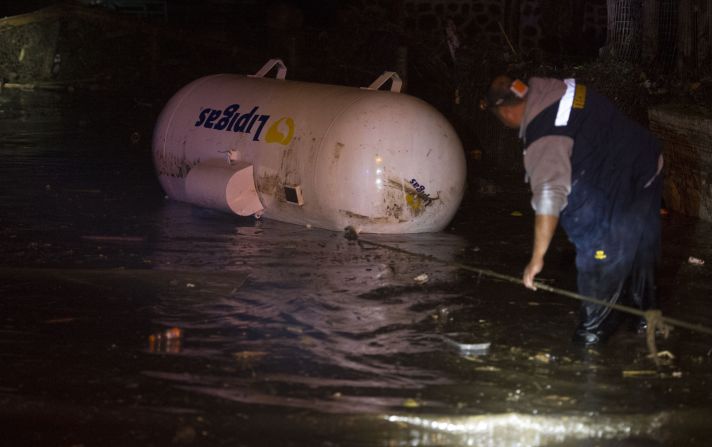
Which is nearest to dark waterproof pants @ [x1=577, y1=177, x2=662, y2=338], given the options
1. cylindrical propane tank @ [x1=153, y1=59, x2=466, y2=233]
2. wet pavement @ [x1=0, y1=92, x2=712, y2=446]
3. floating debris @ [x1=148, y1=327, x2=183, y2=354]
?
wet pavement @ [x1=0, y1=92, x2=712, y2=446]

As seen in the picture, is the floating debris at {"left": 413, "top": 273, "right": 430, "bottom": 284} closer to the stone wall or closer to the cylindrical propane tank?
the cylindrical propane tank

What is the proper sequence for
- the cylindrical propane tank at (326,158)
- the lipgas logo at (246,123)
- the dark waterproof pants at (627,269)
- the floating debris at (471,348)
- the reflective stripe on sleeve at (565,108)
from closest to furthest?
the reflective stripe on sleeve at (565,108) < the dark waterproof pants at (627,269) < the floating debris at (471,348) < the cylindrical propane tank at (326,158) < the lipgas logo at (246,123)

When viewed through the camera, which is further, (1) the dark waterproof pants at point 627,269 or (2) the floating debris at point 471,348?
(2) the floating debris at point 471,348

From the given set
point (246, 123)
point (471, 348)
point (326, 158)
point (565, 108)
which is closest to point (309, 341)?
point (471, 348)

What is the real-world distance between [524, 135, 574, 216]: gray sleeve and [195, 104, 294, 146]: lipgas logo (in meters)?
4.18

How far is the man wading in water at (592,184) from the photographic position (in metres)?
6.21

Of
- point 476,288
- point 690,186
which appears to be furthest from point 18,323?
point 690,186

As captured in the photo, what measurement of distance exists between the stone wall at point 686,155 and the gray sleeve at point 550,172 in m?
4.91

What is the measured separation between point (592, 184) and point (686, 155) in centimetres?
504

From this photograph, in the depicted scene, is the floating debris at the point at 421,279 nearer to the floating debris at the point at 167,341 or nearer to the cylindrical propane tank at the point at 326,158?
the cylindrical propane tank at the point at 326,158

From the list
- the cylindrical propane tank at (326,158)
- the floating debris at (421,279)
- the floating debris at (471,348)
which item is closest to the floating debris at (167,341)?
the floating debris at (471,348)

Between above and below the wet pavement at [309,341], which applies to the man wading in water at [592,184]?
above

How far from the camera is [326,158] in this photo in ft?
31.9

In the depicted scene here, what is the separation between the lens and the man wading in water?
621cm
